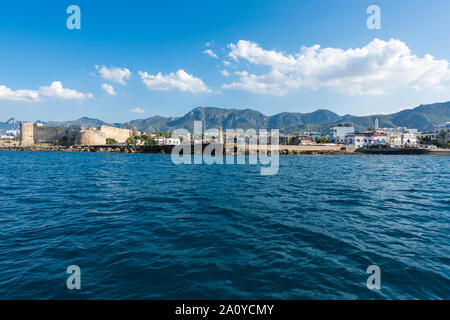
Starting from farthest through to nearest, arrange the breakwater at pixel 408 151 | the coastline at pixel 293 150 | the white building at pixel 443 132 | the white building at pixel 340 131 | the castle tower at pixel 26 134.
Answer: the white building at pixel 340 131 → the castle tower at pixel 26 134 → the white building at pixel 443 132 → the breakwater at pixel 408 151 → the coastline at pixel 293 150

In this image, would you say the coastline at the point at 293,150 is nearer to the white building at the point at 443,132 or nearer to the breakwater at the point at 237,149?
the breakwater at the point at 237,149

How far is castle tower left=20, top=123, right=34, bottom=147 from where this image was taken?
110250mm

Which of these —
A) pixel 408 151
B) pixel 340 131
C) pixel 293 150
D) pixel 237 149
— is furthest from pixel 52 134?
pixel 408 151

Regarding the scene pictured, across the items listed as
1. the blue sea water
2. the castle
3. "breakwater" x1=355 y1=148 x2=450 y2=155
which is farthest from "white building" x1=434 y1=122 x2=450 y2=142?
the castle

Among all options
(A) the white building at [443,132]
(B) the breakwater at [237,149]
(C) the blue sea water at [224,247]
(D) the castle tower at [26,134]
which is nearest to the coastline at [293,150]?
(B) the breakwater at [237,149]

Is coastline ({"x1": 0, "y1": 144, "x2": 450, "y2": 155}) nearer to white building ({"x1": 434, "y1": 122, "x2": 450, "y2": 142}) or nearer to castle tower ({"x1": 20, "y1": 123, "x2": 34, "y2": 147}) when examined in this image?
castle tower ({"x1": 20, "y1": 123, "x2": 34, "y2": 147})

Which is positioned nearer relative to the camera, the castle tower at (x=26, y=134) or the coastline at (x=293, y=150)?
the coastline at (x=293, y=150)

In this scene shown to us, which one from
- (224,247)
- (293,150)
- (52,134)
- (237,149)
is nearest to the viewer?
(224,247)

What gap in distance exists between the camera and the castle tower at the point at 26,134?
110 meters

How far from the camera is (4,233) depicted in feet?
27.8

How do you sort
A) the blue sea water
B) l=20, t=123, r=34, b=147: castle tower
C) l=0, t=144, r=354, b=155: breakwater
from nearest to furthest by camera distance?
the blue sea water
l=0, t=144, r=354, b=155: breakwater
l=20, t=123, r=34, b=147: castle tower

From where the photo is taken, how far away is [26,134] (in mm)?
111000

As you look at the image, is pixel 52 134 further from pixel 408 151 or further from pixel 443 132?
pixel 443 132
